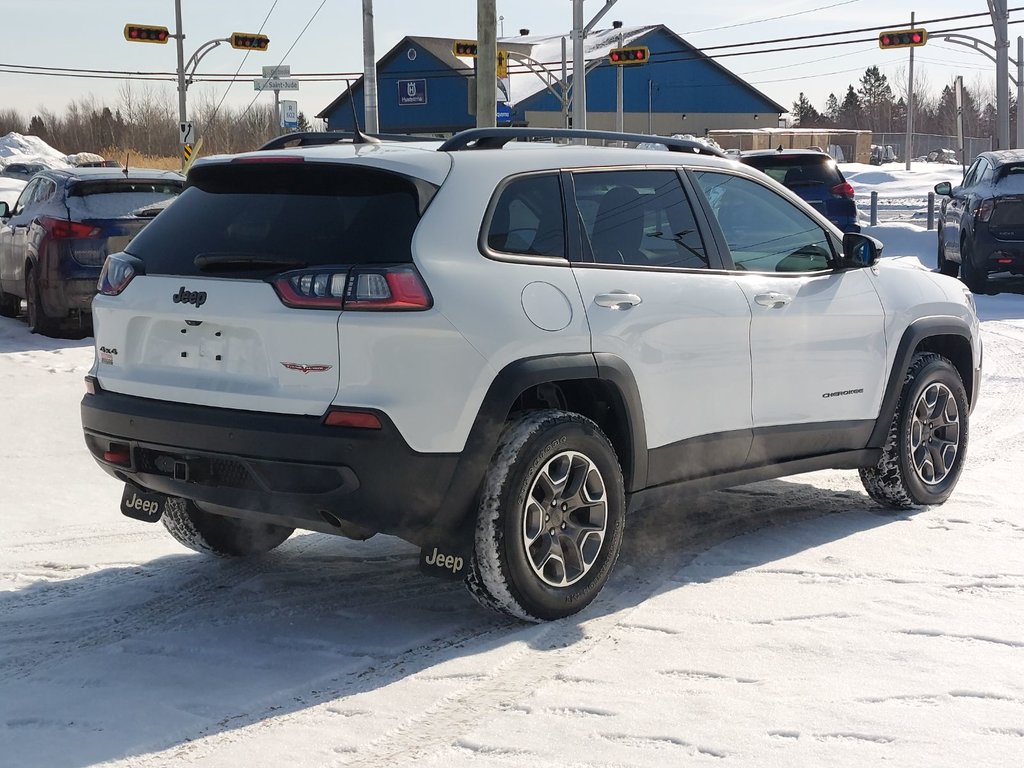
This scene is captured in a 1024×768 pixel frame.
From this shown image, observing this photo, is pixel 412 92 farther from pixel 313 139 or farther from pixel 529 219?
Result: pixel 529 219

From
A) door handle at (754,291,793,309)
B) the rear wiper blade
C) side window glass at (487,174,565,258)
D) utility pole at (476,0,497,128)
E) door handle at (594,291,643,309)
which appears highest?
utility pole at (476,0,497,128)

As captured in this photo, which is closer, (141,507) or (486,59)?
(141,507)

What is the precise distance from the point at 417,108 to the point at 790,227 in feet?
253

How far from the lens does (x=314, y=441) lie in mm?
4258

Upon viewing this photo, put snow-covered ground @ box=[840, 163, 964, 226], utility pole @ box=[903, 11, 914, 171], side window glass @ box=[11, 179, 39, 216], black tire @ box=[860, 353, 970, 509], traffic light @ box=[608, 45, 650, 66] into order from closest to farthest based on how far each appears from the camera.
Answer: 1. black tire @ box=[860, 353, 970, 509]
2. side window glass @ box=[11, 179, 39, 216]
3. snow-covered ground @ box=[840, 163, 964, 226]
4. traffic light @ box=[608, 45, 650, 66]
5. utility pole @ box=[903, 11, 914, 171]

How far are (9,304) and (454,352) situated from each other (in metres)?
12.1

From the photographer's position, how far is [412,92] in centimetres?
8100

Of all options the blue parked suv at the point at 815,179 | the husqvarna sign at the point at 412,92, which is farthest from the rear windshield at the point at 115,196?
the husqvarna sign at the point at 412,92

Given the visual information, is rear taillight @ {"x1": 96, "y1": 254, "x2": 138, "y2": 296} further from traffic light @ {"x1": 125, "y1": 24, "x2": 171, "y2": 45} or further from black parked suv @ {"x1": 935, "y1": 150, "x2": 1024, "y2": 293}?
traffic light @ {"x1": 125, "y1": 24, "x2": 171, "y2": 45}

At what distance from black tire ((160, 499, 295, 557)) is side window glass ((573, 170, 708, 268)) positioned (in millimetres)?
1789

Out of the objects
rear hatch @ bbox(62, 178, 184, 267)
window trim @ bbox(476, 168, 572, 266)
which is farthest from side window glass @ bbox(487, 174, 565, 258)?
rear hatch @ bbox(62, 178, 184, 267)

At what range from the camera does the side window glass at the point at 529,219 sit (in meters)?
4.73

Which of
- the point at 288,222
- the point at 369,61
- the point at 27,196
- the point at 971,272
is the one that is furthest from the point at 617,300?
the point at 369,61

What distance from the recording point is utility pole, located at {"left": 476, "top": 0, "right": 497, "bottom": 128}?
1709 centimetres
